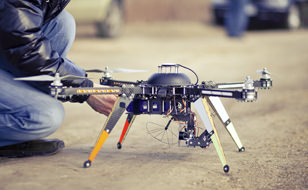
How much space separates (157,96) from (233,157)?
74 cm

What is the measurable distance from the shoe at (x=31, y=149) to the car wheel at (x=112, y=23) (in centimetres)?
889

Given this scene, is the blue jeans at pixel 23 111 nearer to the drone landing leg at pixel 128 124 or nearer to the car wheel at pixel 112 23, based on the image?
the drone landing leg at pixel 128 124

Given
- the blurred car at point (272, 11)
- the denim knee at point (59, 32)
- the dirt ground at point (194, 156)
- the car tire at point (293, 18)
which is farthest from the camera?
the car tire at point (293, 18)

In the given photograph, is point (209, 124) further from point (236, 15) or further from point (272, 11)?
point (272, 11)

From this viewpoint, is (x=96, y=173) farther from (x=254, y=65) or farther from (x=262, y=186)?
(x=254, y=65)

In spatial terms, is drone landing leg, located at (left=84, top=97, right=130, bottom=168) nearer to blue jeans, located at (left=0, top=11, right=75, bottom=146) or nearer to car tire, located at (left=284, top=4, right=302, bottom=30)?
blue jeans, located at (left=0, top=11, right=75, bottom=146)

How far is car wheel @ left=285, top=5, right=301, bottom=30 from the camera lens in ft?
46.2

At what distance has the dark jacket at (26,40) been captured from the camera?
2.73 m

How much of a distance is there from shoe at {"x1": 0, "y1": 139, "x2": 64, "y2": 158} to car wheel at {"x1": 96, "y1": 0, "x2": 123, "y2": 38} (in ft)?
29.2

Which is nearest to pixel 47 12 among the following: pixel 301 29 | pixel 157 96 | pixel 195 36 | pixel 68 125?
pixel 157 96

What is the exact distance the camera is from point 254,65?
794 cm

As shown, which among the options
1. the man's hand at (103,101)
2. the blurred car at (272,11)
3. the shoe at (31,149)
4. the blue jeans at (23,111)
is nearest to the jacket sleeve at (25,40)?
the blue jeans at (23,111)


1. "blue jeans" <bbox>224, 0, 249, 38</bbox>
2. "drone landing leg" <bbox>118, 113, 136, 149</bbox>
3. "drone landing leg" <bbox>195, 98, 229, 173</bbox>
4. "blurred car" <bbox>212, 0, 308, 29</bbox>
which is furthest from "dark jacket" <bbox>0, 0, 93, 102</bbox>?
"blurred car" <bbox>212, 0, 308, 29</bbox>

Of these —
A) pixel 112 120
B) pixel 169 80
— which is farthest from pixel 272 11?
pixel 112 120
